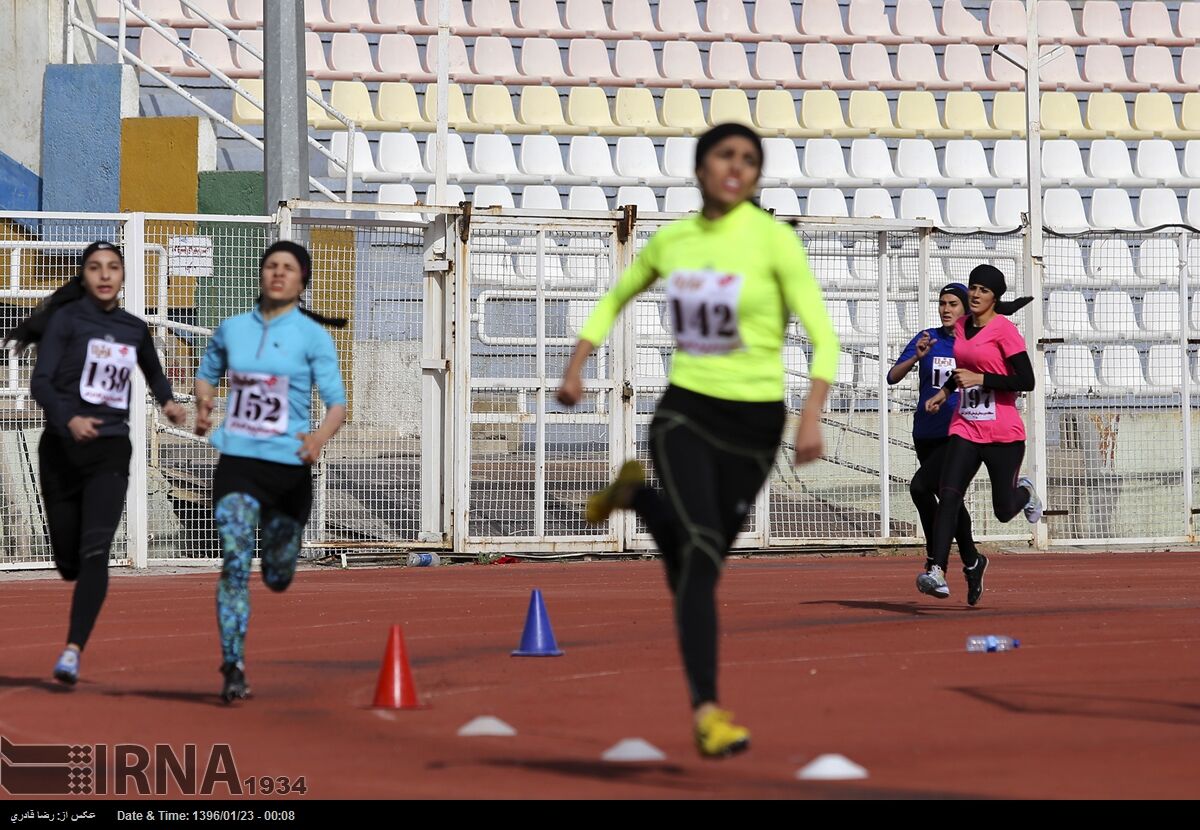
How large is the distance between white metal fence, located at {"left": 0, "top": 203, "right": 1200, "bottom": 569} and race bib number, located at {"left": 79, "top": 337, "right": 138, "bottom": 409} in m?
6.67

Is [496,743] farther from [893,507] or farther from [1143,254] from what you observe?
[1143,254]

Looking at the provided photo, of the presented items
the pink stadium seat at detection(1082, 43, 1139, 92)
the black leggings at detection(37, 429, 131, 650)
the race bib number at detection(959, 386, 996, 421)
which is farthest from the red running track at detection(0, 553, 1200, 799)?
the pink stadium seat at detection(1082, 43, 1139, 92)

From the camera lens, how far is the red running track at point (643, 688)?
5.64 meters

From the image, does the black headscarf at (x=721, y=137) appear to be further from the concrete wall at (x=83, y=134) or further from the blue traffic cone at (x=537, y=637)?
the concrete wall at (x=83, y=134)

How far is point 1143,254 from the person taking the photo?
19.0 m

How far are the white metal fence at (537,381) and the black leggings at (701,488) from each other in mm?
9612

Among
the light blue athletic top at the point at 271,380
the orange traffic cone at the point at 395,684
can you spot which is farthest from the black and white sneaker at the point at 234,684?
the light blue athletic top at the point at 271,380

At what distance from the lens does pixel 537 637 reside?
927cm

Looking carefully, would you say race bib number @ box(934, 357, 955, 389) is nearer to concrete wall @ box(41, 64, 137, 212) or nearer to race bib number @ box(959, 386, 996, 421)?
race bib number @ box(959, 386, 996, 421)

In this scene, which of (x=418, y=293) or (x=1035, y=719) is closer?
(x=1035, y=719)

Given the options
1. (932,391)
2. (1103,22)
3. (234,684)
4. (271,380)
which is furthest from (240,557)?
(1103,22)

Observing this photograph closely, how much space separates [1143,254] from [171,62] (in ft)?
47.1

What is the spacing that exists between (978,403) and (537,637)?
3.57m
